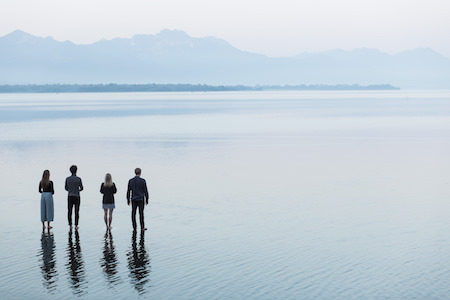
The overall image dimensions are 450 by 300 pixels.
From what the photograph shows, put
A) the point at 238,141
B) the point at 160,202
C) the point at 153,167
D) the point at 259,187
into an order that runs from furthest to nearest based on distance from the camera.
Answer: the point at 238,141 < the point at 153,167 < the point at 259,187 < the point at 160,202

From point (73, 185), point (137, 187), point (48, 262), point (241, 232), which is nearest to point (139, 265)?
point (48, 262)

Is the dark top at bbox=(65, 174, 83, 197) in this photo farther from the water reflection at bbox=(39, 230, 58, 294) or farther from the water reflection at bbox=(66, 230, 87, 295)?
the water reflection at bbox=(39, 230, 58, 294)

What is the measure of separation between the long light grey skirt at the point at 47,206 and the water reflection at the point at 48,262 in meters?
0.46

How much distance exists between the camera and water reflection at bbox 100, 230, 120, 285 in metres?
16.7

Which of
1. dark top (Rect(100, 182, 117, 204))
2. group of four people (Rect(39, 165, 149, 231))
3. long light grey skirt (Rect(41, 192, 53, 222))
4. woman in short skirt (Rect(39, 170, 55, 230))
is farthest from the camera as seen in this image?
long light grey skirt (Rect(41, 192, 53, 222))

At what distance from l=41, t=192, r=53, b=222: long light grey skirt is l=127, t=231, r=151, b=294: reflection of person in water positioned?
299 centimetres

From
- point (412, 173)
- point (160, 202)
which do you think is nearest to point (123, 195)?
point (160, 202)

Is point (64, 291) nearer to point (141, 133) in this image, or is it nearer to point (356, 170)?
point (356, 170)

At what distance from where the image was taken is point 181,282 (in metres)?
16.5

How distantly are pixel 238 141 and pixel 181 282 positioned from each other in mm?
46761

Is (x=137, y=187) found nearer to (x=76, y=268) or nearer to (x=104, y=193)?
(x=104, y=193)

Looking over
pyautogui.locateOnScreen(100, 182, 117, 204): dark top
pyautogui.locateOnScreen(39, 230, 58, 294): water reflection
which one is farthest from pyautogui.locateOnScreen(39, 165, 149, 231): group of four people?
pyautogui.locateOnScreen(39, 230, 58, 294): water reflection

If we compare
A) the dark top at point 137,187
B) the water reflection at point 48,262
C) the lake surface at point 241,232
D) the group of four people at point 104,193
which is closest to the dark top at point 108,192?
the group of four people at point 104,193

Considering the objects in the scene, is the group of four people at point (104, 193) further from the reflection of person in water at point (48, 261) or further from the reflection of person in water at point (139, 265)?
the reflection of person in water at point (139, 265)
